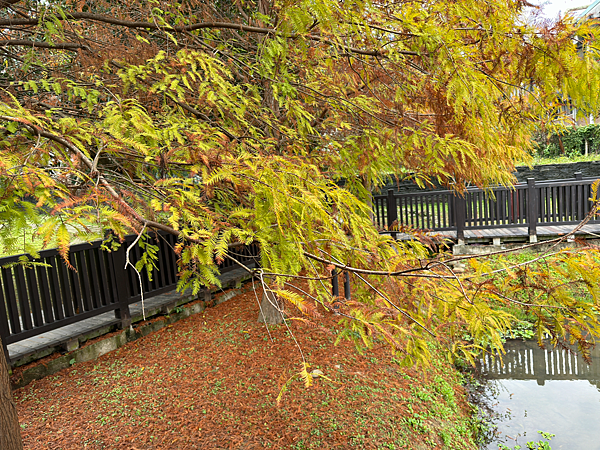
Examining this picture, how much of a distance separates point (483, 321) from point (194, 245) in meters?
1.83

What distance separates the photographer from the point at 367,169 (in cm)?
454

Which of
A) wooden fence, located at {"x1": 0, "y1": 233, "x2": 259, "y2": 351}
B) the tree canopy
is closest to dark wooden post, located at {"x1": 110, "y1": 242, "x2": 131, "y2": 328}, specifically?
wooden fence, located at {"x1": 0, "y1": 233, "x2": 259, "y2": 351}

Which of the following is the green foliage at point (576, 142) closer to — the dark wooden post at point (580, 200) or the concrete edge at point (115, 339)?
the dark wooden post at point (580, 200)

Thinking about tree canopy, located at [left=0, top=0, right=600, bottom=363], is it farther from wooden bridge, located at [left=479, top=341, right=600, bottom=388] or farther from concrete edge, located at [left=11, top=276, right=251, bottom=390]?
wooden bridge, located at [left=479, top=341, right=600, bottom=388]

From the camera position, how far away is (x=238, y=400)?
4574mm

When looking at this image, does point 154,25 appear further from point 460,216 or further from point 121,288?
point 460,216

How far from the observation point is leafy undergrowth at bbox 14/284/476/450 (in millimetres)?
3980

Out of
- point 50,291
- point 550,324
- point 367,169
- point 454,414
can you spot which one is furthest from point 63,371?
point 550,324

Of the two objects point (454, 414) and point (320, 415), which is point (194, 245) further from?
point (454, 414)

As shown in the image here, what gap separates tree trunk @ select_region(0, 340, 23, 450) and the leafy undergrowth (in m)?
1.56

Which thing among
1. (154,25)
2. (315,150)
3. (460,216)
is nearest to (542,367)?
(460,216)

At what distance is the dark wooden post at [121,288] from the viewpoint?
230 inches

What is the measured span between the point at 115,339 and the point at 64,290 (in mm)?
1026

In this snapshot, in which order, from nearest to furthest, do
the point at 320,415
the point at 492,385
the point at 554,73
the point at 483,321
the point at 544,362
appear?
the point at 483,321 → the point at 554,73 → the point at 320,415 → the point at 492,385 → the point at 544,362
